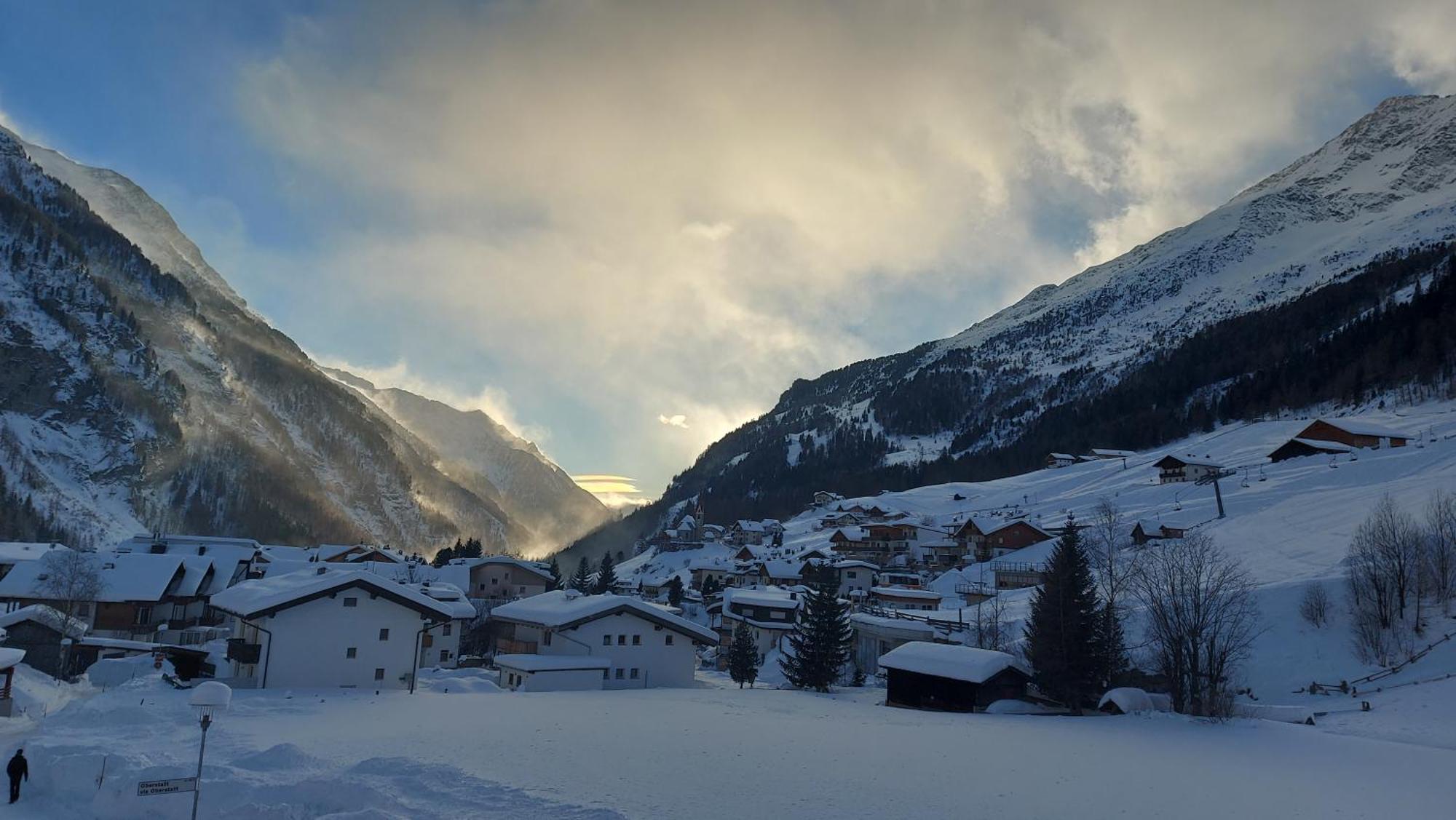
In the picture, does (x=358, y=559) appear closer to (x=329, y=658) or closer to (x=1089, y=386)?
(x=329, y=658)

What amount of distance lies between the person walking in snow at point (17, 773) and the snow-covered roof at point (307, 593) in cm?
1272

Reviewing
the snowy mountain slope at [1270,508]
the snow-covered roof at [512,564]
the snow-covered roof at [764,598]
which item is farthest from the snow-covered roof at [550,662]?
the snow-covered roof at [512,564]

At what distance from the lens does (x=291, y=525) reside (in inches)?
7795

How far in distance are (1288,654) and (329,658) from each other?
4621cm

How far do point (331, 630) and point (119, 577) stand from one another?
3873cm

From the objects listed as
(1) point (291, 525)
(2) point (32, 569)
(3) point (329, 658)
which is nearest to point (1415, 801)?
(3) point (329, 658)

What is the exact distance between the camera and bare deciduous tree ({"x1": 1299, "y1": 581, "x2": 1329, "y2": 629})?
1519 inches

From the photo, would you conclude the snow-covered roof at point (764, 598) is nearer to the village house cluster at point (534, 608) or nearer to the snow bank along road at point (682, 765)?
the village house cluster at point (534, 608)

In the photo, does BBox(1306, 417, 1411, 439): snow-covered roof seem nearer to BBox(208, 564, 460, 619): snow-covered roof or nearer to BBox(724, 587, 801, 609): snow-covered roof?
BBox(724, 587, 801, 609): snow-covered roof

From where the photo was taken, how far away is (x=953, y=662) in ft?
113

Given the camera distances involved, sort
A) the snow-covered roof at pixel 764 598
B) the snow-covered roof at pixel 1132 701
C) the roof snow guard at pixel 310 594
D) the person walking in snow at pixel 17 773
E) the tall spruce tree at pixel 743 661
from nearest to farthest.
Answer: the person walking in snow at pixel 17 773 → the roof snow guard at pixel 310 594 → the snow-covered roof at pixel 1132 701 → the tall spruce tree at pixel 743 661 → the snow-covered roof at pixel 764 598

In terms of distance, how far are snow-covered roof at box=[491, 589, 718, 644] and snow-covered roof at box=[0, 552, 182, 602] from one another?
32842 mm

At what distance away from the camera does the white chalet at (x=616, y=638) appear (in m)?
40.4

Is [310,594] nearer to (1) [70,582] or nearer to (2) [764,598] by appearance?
(1) [70,582]
